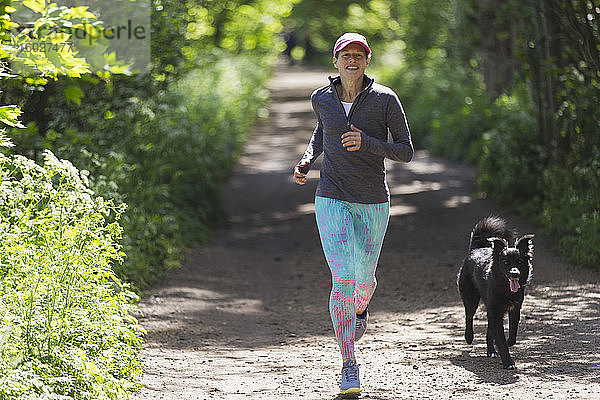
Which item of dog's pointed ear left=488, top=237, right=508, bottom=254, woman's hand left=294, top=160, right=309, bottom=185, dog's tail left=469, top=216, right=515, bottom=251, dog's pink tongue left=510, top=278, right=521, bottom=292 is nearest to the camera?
woman's hand left=294, top=160, right=309, bottom=185

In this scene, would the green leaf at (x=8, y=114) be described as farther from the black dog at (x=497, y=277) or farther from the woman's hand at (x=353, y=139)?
the black dog at (x=497, y=277)

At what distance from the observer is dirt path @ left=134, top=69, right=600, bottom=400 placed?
5.90 metres

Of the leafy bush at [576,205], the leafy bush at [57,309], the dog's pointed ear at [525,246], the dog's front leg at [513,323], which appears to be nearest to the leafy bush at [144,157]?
the leafy bush at [57,309]

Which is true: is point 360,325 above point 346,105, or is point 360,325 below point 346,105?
below

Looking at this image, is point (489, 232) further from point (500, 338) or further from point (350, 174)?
point (350, 174)

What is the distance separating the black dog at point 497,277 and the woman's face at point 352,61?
4.80 feet

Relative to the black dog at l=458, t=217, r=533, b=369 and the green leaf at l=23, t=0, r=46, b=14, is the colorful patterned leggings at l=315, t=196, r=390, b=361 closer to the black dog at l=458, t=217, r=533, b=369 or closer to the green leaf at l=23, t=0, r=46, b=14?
the black dog at l=458, t=217, r=533, b=369

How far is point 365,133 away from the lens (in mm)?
5547

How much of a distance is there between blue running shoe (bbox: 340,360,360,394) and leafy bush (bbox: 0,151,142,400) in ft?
4.35

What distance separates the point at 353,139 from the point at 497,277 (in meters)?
1.48

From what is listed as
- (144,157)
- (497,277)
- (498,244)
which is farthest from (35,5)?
(144,157)

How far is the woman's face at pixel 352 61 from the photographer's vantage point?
18.1 ft

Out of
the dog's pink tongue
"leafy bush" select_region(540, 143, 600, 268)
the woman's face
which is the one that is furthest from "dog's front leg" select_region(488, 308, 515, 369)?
"leafy bush" select_region(540, 143, 600, 268)

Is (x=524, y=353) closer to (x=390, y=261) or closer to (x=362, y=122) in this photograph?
(x=362, y=122)
